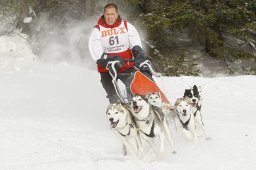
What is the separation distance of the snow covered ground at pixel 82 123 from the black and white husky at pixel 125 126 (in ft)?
0.54

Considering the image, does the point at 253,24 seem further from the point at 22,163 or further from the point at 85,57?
the point at 22,163

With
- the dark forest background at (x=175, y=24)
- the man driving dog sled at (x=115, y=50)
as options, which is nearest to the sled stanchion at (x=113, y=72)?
the man driving dog sled at (x=115, y=50)

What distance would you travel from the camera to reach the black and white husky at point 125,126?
214 inches

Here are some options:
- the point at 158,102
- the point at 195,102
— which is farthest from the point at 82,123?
the point at 195,102

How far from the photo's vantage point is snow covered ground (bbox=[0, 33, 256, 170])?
5.67 m

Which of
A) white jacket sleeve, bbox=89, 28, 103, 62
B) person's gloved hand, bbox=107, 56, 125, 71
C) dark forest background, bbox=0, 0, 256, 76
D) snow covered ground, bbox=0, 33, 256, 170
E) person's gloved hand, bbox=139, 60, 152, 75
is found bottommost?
snow covered ground, bbox=0, 33, 256, 170

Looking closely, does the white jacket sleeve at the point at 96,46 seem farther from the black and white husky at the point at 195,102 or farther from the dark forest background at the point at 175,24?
the dark forest background at the point at 175,24

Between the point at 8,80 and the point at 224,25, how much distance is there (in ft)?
19.5

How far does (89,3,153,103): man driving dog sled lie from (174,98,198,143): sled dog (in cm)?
76

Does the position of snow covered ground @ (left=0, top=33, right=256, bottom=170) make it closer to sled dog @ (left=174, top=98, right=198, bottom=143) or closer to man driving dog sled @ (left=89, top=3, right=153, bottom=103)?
sled dog @ (left=174, top=98, right=198, bottom=143)

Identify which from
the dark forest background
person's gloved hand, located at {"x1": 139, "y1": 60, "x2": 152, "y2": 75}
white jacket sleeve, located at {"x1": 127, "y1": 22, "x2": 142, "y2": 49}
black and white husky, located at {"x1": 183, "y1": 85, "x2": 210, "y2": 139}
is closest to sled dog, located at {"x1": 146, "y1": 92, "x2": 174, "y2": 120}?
black and white husky, located at {"x1": 183, "y1": 85, "x2": 210, "y2": 139}

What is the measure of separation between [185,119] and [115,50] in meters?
1.62

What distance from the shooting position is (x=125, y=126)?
18.1 ft

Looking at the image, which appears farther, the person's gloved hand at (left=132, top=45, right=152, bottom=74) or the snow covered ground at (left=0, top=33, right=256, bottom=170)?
the person's gloved hand at (left=132, top=45, right=152, bottom=74)
